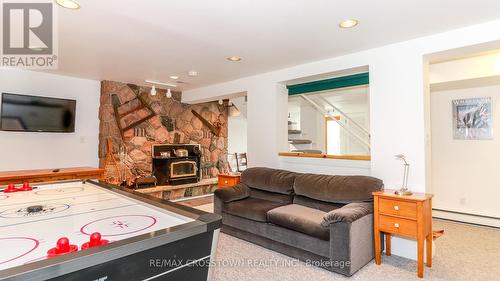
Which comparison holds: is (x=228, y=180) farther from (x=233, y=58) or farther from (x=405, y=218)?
(x=405, y=218)

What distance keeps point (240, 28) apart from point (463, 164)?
13.2ft

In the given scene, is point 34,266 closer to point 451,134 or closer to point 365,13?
point 365,13

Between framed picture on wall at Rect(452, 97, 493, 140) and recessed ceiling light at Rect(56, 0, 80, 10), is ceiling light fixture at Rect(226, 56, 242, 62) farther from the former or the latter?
framed picture on wall at Rect(452, 97, 493, 140)

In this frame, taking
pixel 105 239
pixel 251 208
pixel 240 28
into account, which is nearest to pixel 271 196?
pixel 251 208

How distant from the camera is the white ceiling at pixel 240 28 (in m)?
2.20

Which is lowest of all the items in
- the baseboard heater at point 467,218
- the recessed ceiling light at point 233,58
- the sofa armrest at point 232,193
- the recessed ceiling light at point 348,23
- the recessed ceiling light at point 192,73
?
the baseboard heater at point 467,218

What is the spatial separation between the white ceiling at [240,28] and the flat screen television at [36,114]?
953 mm

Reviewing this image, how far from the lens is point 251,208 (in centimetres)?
328

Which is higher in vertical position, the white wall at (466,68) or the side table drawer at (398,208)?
the white wall at (466,68)

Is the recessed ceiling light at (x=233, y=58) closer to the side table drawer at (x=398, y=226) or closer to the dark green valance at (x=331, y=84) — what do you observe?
the dark green valance at (x=331, y=84)

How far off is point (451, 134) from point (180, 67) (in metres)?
4.41

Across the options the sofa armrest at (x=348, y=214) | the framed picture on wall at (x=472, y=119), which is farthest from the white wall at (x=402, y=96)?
the framed picture on wall at (x=472, y=119)

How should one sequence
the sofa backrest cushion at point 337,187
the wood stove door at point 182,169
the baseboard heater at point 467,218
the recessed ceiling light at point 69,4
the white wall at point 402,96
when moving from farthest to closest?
the wood stove door at point 182,169, the baseboard heater at point 467,218, the sofa backrest cushion at point 337,187, the white wall at point 402,96, the recessed ceiling light at point 69,4

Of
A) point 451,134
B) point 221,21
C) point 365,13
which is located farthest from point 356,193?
point 451,134
